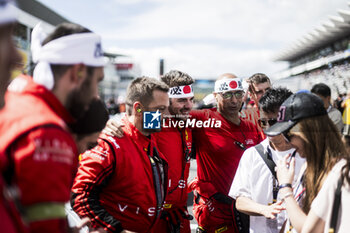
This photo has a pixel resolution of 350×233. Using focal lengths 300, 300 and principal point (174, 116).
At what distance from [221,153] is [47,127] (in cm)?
227

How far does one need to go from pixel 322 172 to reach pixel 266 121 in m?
0.82

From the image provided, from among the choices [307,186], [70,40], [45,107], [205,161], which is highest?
[70,40]

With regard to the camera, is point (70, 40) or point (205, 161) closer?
point (70, 40)

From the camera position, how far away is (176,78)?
315 centimetres

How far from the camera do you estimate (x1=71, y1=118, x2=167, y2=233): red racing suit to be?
1.82 meters

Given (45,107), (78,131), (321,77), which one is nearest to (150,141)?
(78,131)

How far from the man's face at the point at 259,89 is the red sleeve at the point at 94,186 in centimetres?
218

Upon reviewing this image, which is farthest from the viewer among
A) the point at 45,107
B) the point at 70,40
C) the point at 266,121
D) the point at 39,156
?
the point at 266,121

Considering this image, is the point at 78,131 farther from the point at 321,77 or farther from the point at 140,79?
the point at 321,77

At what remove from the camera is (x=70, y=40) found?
1121 millimetres

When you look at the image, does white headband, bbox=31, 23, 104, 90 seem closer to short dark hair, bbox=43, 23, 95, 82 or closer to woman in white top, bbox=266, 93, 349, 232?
short dark hair, bbox=43, 23, 95, 82

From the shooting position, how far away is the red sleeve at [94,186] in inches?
70.7

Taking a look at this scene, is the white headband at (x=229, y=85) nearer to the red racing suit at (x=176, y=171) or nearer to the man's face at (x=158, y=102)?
the red racing suit at (x=176, y=171)

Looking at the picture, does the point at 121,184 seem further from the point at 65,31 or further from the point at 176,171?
the point at 65,31
